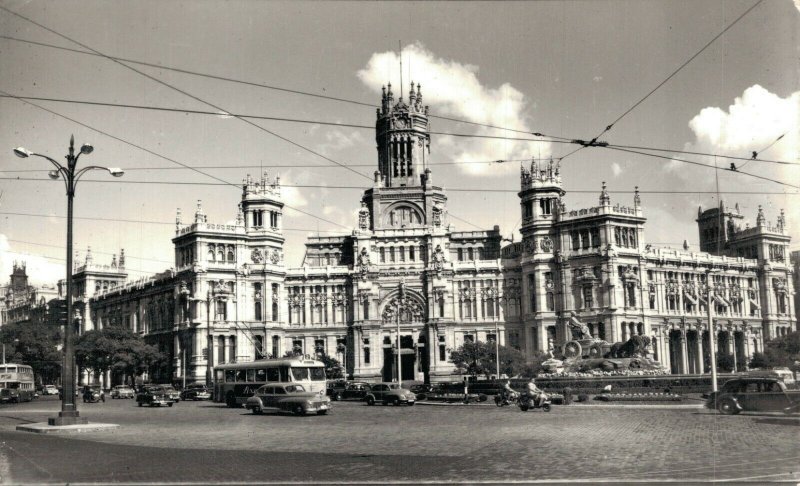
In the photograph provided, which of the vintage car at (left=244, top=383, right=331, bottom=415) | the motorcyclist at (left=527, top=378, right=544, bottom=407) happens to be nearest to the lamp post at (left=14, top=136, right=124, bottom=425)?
the vintage car at (left=244, top=383, right=331, bottom=415)

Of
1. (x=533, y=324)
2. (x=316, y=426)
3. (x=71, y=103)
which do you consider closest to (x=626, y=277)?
(x=533, y=324)

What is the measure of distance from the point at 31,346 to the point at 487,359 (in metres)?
51.0

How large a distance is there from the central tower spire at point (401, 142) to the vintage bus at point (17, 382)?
48201 millimetres

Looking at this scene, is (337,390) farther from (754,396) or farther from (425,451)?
(425,451)

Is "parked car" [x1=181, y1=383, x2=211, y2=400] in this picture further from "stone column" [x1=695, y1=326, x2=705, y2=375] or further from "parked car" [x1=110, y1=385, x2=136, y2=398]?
"stone column" [x1=695, y1=326, x2=705, y2=375]

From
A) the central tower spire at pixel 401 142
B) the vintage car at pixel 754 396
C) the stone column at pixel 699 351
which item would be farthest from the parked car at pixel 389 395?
the central tower spire at pixel 401 142

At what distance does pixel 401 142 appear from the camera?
327ft

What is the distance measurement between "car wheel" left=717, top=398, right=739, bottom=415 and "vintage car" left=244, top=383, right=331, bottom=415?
1685cm

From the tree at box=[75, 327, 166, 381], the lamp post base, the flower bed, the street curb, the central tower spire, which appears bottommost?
the flower bed

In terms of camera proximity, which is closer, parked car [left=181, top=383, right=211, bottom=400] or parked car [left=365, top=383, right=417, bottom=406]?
parked car [left=365, top=383, right=417, bottom=406]

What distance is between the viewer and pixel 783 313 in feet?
307

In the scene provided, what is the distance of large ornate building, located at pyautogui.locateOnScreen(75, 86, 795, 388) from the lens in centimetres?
8456

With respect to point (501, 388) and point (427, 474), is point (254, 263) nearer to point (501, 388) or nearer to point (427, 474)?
point (501, 388)

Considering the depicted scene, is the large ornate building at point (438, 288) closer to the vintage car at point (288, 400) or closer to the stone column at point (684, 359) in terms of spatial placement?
the stone column at point (684, 359)
